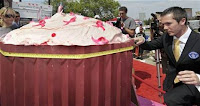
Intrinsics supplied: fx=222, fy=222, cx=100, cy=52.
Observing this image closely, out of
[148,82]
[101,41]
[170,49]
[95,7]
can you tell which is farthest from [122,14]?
[95,7]

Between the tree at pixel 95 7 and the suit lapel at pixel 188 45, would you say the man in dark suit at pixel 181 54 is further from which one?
the tree at pixel 95 7

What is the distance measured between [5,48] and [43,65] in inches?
17.6

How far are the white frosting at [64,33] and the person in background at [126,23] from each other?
2199 millimetres

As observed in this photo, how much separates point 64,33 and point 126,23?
283 cm

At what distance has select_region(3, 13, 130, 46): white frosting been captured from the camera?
2.01 m

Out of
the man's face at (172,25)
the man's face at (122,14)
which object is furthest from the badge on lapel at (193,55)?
the man's face at (122,14)

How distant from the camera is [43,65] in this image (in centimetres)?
198

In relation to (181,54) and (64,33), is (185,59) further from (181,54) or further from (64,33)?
(64,33)

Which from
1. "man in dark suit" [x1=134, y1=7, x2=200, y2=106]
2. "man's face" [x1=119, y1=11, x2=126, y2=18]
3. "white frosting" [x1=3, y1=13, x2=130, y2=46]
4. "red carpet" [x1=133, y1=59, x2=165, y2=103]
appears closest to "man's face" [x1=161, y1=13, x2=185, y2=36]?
"man in dark suit" [x1=134, y1=7, x2=200, y2=106]

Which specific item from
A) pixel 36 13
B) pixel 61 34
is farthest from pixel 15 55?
pixel 36 13

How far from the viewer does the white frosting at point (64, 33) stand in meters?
2.01

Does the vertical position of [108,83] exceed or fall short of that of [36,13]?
it falls short

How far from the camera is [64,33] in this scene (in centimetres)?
208

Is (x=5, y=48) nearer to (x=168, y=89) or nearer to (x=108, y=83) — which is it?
(x=108, y=83)
